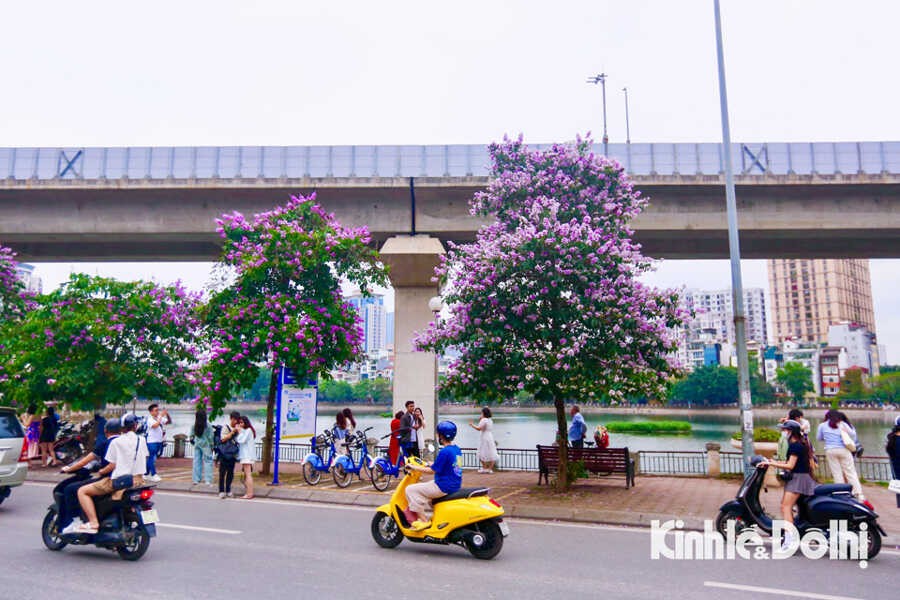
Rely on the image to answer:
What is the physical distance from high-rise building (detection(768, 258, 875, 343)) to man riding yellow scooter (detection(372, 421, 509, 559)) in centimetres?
16163

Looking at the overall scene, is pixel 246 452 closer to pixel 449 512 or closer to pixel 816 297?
pixel 449 512

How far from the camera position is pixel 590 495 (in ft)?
43.3

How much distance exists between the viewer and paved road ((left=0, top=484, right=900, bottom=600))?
20.7 feet

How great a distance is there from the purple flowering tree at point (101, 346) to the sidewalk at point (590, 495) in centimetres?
242

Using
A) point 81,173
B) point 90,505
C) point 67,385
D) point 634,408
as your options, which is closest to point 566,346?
point 90,505

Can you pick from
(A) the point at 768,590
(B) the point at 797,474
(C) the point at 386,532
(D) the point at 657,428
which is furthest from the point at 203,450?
(D) the point at 657,428

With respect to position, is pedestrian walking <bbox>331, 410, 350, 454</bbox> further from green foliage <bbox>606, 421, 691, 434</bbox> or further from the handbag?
green foliage <bbox>606, 421, 691, 434</bbox>

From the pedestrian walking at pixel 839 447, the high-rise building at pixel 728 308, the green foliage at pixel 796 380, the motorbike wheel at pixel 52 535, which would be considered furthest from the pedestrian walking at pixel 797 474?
the high-rise building at pixel 728 308

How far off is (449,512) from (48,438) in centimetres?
1583

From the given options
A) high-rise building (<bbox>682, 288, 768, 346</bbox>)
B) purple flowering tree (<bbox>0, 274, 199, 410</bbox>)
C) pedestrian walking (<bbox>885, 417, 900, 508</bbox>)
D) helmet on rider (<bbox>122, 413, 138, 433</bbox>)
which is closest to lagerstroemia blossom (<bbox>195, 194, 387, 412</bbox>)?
purple flowering tree (<bbox>0, 274, 199, 410</bbox>)

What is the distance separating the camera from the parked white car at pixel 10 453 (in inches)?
437

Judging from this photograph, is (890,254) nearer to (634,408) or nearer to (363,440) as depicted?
(363,440)

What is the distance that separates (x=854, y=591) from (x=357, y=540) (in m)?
5.75

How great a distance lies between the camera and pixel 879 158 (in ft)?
67.7
